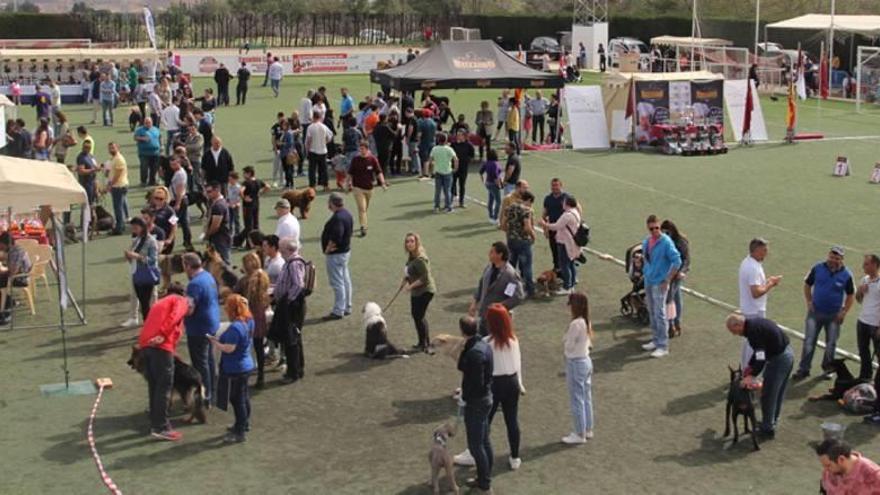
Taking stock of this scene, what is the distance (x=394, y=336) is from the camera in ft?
47.9

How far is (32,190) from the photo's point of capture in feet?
43.6

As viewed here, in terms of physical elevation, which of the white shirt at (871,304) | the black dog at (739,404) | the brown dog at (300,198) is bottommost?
the black dog at (739,404)

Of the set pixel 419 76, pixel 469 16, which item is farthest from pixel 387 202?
pixel 469 16

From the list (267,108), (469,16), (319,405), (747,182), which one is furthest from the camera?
(469,16)

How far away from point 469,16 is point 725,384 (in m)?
60.8

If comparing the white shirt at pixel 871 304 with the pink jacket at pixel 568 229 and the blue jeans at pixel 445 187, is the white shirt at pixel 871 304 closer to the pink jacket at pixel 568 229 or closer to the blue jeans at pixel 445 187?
the pink jacket at pixel 568 229

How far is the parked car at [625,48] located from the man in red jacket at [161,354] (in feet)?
147

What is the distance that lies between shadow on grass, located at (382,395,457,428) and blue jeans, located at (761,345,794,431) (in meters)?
2.99

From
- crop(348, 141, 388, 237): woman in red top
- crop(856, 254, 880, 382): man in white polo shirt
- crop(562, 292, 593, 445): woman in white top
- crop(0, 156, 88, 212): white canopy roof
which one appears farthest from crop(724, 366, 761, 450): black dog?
crop(348, 141, 388, 237): woman in red top

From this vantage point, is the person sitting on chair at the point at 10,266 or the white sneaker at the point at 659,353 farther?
the person sitting on chair at the point at 10,266

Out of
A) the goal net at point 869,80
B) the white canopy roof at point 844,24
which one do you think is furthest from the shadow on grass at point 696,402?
the white canopy roof at point 844,24

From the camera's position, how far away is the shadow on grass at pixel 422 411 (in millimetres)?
11758

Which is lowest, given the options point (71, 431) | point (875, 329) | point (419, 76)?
point (71, 431)

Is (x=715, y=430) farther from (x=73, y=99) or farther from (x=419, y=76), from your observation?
(x=73, y=99)
